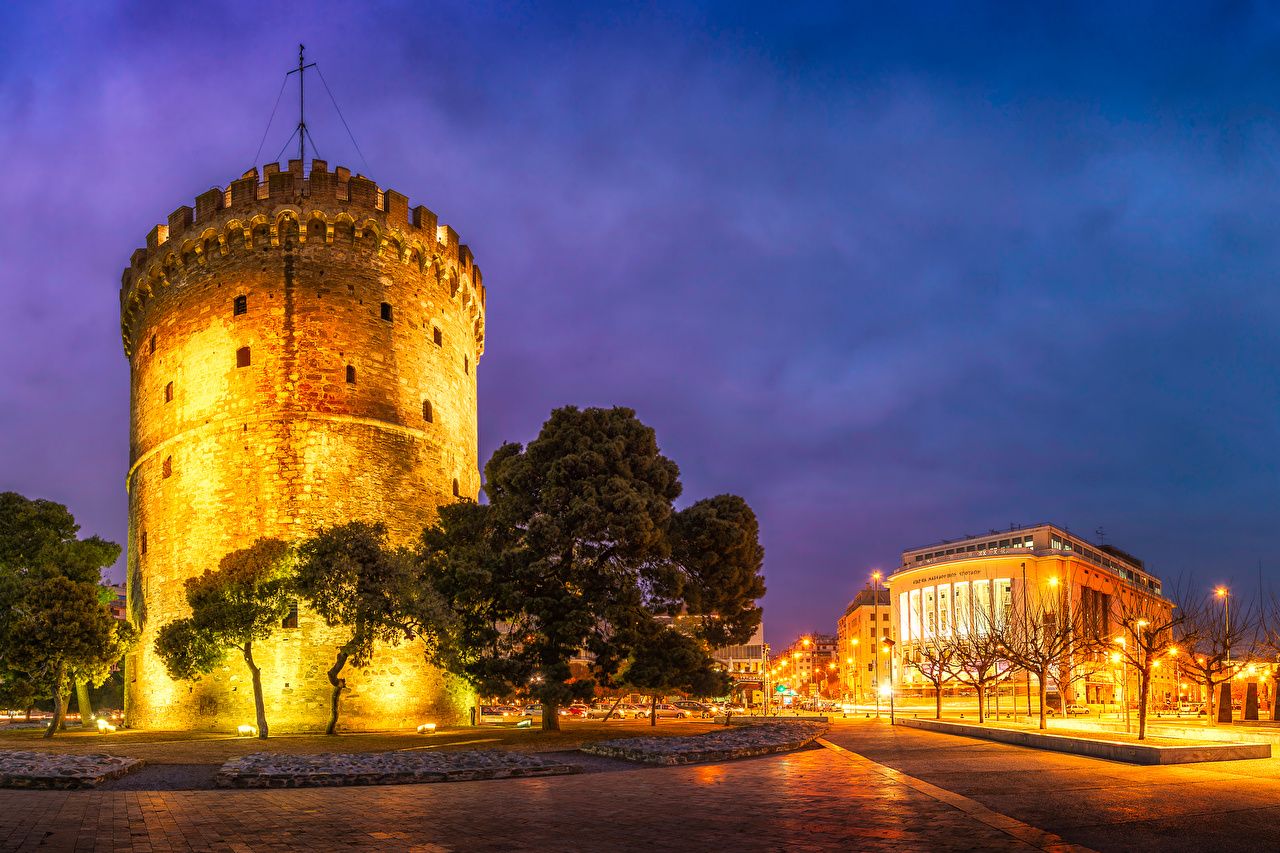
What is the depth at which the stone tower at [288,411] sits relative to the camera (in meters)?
30.8

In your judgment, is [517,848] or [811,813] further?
[811,813]

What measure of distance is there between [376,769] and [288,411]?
18.1m

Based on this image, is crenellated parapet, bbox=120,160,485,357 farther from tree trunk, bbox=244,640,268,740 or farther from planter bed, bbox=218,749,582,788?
planter bed, bbox=218,749,582,788

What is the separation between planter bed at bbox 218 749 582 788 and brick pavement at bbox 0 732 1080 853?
667 millimetres

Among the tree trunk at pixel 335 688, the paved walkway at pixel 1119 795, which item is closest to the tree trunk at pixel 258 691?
the tree trunk at pixel 335 688

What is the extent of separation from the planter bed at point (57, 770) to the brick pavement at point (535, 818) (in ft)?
2.42

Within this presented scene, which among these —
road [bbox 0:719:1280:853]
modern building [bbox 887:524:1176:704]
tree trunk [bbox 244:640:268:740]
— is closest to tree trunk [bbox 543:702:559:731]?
tree trunk [bbox 244:640:268:740]

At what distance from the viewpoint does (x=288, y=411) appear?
3136 centimetres

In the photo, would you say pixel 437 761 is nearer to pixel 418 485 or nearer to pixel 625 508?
pixel 625 508

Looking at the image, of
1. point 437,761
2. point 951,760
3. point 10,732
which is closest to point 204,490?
point 10,732

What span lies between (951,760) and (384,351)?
2166cm

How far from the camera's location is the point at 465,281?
37.4 metres

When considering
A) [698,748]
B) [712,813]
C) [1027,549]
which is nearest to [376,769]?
[712,813]

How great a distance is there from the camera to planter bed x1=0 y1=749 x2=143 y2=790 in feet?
46.4
